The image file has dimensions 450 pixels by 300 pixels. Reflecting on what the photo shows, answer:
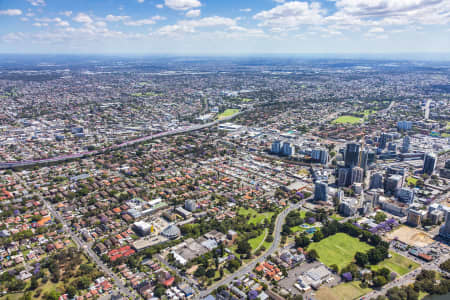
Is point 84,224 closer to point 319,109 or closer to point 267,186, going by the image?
point 267,186

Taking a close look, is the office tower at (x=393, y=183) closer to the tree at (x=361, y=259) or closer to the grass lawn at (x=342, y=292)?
the tree at (x=361, y=259)

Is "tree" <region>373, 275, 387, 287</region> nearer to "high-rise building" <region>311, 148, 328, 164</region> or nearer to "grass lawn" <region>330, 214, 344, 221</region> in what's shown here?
"grass lawn" <region>330, 214, 344, 221</region>

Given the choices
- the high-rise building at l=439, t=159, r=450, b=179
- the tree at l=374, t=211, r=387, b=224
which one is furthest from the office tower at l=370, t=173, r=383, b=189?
the high-rise building at l=439, t=159, r=450, b=179

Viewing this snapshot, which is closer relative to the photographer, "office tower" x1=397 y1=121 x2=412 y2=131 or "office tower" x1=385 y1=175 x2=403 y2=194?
"office tower" x1=385 y1=175 x2=403 y2=194

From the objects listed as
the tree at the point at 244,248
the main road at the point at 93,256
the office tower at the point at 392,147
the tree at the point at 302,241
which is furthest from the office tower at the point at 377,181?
the main road at the point at 93,256

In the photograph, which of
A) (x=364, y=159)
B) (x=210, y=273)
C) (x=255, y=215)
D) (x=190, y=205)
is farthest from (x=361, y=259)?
(x=364, y=159)

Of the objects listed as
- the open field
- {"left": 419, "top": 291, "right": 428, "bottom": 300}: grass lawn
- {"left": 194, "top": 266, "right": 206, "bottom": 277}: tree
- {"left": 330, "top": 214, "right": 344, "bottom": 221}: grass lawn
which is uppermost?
{"left": 194, "top": 266, "right": 206, "bottom": 277}: tree
